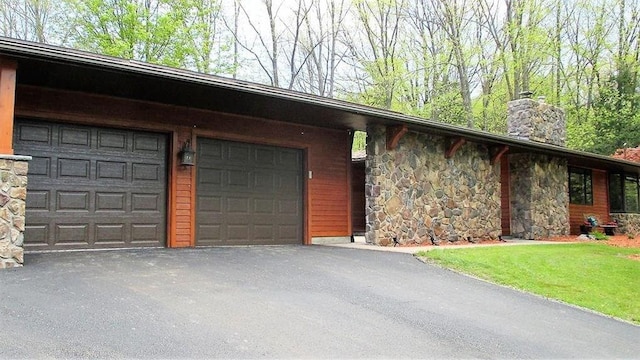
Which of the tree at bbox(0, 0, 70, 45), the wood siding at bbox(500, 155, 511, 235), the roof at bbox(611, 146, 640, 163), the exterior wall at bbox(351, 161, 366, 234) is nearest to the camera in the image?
the wood siding at bbox(500, 155, 511, 235)

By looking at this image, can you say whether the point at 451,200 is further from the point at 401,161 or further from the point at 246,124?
the point at 246,124

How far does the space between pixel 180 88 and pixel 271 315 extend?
459cm

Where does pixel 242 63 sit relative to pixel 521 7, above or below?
below

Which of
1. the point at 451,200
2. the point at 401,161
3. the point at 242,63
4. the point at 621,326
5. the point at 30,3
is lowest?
the point at 621,326

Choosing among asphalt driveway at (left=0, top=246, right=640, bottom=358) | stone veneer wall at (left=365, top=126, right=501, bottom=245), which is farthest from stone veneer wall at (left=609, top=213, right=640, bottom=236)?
asphalt driveway at (left=0, top=246, right=640, bottom=358)

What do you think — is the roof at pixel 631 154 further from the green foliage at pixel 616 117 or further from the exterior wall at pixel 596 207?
the green foliage at pixel 616 117

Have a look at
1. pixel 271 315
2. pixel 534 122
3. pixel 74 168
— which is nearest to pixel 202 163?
pixel 74 168

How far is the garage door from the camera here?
30.2 feet

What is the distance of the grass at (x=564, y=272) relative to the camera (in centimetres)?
609

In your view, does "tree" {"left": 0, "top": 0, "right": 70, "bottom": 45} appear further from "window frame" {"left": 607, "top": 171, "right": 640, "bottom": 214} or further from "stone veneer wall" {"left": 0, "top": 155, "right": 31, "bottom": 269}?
"window frame" {"left": 607, "top": 171, "right": 640, "bottom": 214}

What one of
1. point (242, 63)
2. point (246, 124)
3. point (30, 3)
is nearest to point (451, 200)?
point (246, 124)

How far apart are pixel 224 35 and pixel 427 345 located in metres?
20.9

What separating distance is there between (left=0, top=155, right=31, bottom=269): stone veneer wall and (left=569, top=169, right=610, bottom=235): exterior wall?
1595 centimetres

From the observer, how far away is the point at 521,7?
70.5 feet
